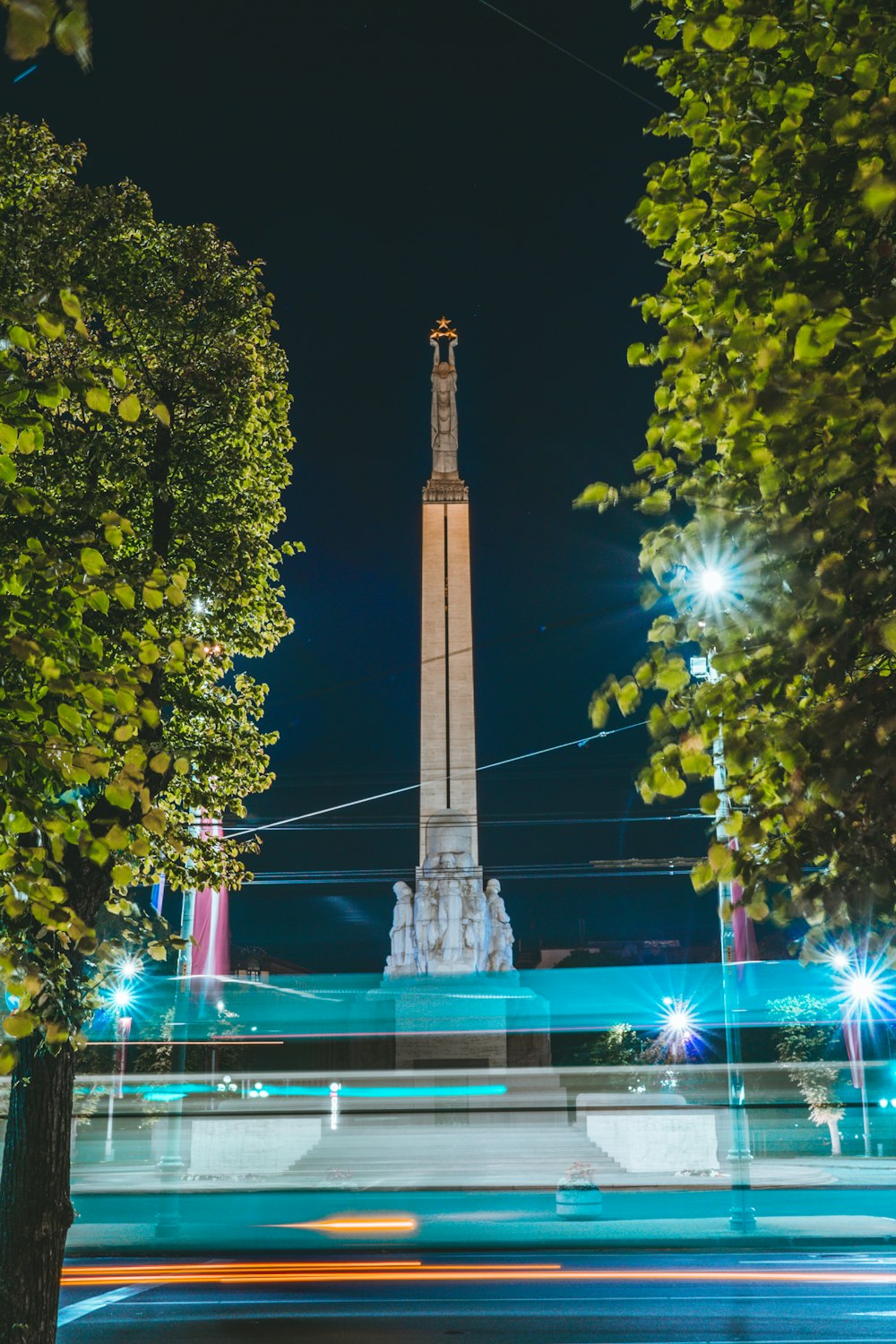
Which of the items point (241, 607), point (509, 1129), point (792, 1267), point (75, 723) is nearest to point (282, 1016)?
point (509, 1129)

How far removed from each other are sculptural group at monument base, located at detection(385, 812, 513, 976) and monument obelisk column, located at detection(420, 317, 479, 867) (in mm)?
1051

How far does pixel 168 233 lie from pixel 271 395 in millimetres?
1847

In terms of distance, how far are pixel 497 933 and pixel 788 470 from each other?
112ft

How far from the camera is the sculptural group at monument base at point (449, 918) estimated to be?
3600 cm

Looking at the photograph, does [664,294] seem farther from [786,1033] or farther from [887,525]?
[786,1033]

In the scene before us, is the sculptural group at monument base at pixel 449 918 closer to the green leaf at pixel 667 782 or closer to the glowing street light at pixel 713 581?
the green leaf at pixel 667 782

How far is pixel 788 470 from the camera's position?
13.6 feet

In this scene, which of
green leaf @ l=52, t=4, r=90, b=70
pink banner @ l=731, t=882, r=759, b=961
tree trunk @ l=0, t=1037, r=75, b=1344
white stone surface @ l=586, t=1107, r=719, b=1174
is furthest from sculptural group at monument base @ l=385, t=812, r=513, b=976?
green leaf @ l=52, t=4, r=90, b=70

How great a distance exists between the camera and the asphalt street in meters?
12.3

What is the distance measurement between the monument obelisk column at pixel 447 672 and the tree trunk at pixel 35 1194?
1152 inches

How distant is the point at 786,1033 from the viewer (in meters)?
41.3

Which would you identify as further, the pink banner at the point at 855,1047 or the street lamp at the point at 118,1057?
the pink banner at the point at 855,1047

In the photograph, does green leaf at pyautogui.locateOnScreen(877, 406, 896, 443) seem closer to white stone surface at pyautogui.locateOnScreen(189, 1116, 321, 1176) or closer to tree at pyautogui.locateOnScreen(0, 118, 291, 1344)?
tree at pyautogui.locateOnScreen(0, 118, 291, 1344)

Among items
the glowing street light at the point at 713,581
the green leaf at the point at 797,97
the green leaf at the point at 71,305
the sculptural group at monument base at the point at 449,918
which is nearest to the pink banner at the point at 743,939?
the sculptural group at monument base at the point at 449,918
